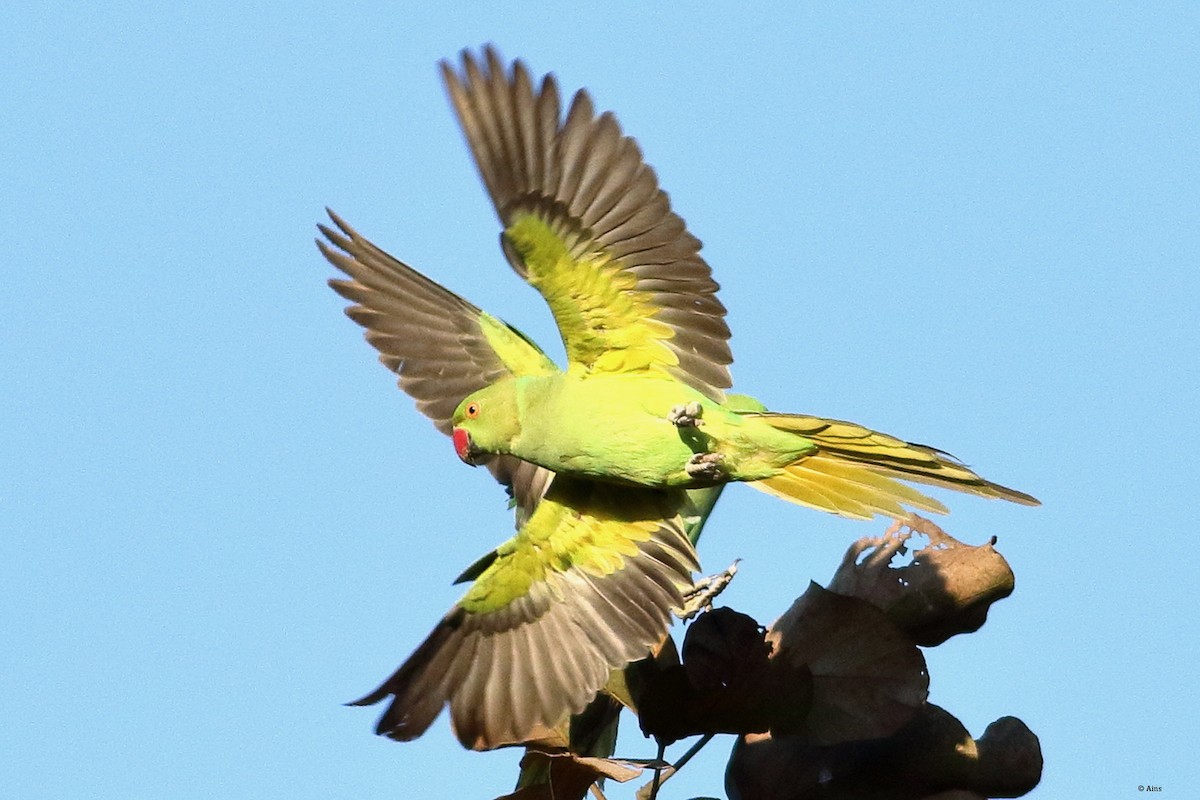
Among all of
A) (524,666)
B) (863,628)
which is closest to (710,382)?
(524,666)

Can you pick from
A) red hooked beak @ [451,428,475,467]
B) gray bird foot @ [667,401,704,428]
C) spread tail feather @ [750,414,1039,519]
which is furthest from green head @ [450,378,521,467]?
spread tail feather @ [750,414,1039,519]

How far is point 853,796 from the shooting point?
131 inches

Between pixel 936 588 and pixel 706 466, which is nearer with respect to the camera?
pixel 936 588

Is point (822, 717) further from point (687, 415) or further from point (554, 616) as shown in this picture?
point (554, 616)

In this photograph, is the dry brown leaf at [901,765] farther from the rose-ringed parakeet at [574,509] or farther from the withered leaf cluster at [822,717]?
the rose-ringed parakeet at [574,509]

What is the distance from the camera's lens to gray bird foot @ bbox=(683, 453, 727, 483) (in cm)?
515

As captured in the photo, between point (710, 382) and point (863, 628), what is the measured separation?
1.99 m

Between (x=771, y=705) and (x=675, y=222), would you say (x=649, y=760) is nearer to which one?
(x=771, y=705)

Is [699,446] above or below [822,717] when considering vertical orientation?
above

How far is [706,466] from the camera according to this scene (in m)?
5.14

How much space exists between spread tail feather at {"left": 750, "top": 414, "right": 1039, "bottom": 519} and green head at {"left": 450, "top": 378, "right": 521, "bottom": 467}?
101 cm

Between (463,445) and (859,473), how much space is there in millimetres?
1643

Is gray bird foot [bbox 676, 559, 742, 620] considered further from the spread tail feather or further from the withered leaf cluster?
the withered leaf cluster

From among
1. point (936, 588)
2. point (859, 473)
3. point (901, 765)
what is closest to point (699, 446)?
point (859, 473)
